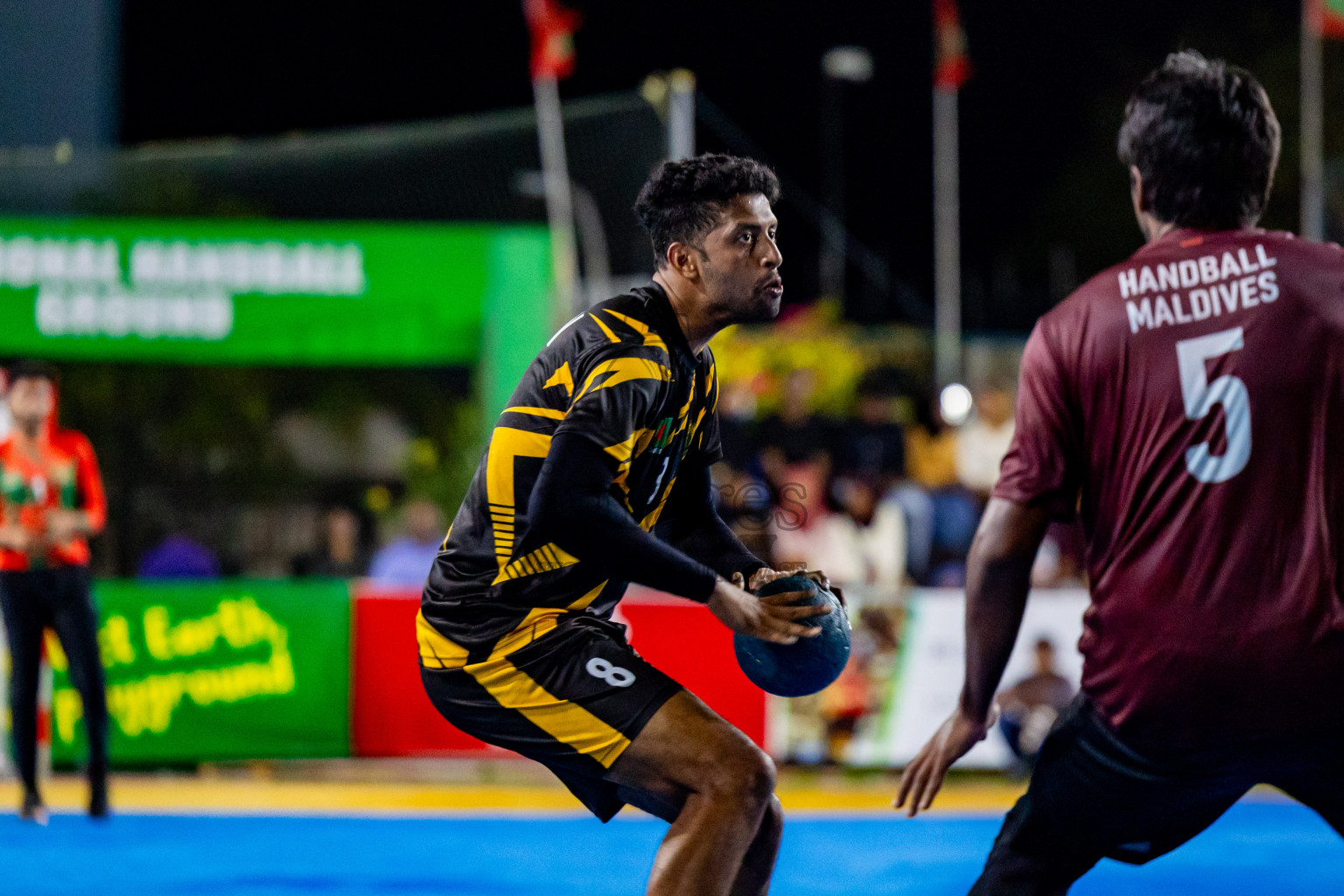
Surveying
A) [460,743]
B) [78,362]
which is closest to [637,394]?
[460,743]

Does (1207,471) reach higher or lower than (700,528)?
higher

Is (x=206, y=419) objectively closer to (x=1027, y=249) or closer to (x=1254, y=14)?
(x=1254, y=14)

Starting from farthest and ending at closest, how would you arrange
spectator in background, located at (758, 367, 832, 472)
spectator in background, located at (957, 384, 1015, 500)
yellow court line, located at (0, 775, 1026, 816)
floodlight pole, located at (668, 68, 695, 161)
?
spectator in background, located at (957, 384, 1015, 500) → spectator in background, located at (758, 367, 832, 472) → floodlight pole, located at (668, 68, 695, 161) → yellow court line, located at (0, 775, 1026, 816)

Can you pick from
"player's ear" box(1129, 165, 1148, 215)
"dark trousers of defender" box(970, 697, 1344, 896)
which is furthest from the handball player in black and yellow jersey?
"player's ear" box(1129, 165, 1148, 215)

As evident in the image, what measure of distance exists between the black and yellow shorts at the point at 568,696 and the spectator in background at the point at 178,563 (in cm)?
815

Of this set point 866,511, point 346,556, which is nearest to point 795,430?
point 866,511

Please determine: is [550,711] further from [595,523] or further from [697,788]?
[595,523]

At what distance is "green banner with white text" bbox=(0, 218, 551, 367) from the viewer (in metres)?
10.2

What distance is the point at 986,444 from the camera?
11.0 m

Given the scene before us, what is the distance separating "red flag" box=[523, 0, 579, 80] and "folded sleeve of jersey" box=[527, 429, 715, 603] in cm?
1141

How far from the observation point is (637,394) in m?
3.34

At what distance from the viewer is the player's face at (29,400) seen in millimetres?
7527

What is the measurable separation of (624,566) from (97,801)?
17.9 feet

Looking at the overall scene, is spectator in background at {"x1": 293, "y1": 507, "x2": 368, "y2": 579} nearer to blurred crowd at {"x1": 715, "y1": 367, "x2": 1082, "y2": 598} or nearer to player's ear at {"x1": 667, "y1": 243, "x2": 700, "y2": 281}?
blurred crowd at {"x1": 715, "y1": 367, "x2": 1082, "y2": 598}
